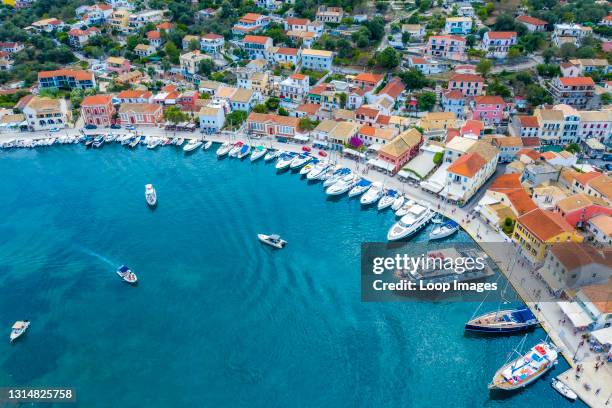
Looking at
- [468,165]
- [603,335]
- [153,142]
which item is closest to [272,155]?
[153,142]

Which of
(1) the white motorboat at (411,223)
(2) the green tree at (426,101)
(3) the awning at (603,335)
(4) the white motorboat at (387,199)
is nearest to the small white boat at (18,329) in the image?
(1) the white motorboat at (411,223)

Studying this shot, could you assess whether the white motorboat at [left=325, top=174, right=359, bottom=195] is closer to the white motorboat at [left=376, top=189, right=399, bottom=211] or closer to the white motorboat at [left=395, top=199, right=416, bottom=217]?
the white motorboat at [left=376, top=189, right=399, bottom=211]

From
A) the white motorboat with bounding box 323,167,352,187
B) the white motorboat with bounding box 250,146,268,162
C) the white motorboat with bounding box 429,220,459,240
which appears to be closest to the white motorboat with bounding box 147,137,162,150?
the white motorboat with bounding box 250,146,268,162

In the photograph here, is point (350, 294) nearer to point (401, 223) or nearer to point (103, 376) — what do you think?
point (401, 223)

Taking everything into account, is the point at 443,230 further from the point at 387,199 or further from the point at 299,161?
the point at 299,161

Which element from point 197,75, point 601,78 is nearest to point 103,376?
point 197,75

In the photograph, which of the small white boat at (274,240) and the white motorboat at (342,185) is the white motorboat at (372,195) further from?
the small white boat at (274,240)
